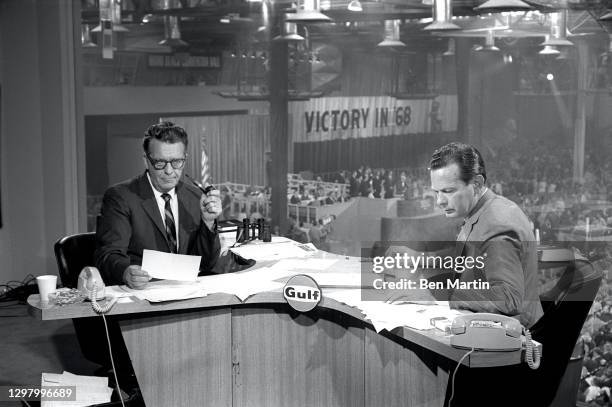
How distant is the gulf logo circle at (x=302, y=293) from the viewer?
9.71 feet

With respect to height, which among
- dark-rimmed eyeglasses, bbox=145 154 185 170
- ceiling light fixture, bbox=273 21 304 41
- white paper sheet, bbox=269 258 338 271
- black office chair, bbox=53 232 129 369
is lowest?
black office chair, bbox=53 232 129 369

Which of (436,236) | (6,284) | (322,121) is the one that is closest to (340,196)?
(322,121)

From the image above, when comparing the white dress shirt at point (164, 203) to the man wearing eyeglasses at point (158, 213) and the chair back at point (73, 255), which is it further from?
the chair back at point (73, 255)

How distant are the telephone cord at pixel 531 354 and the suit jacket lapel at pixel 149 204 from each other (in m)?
1.76

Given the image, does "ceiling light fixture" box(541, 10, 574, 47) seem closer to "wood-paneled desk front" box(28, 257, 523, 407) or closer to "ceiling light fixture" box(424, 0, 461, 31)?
"ceiling light fixture" box(424, 0, 461, 31)

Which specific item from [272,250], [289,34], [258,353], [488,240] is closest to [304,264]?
[272,250]

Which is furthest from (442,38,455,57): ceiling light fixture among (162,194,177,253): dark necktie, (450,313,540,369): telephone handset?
(450,313,540,369): telephone handset

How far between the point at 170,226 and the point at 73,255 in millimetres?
462

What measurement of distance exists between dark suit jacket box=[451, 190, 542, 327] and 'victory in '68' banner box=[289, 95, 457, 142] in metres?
2.14

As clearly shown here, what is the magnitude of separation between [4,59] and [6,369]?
2.68m

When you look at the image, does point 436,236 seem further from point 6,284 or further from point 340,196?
point 6,284

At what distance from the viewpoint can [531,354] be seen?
2426 mm

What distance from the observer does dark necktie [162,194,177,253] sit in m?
3.61

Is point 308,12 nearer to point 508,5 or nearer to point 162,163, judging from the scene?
point 508,5
